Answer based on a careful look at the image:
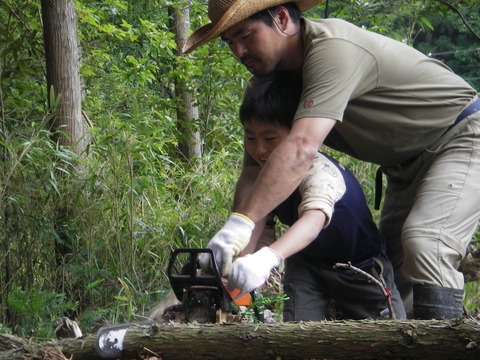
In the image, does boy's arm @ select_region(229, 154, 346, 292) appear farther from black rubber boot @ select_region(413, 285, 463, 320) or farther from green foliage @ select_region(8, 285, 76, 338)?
green foliage @ select_region(8, 285, 76, 338)

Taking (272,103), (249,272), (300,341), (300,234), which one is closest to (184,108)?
(272,103)

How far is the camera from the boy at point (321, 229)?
2992mm

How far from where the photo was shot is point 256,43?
3090 mm

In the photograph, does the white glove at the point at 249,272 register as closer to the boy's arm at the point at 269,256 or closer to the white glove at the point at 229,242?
the boy's arm at the point at 269,256

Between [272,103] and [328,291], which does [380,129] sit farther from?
[328,291]

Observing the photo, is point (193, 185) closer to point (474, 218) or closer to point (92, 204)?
point (92, 204)

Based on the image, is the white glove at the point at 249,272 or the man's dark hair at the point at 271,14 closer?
the white glove at the point at 249,272

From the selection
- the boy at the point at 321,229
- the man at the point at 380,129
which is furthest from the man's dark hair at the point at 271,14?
the boy at the point at 321,229

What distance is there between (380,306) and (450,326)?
1.34 meters

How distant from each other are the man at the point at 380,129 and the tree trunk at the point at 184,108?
538 cm

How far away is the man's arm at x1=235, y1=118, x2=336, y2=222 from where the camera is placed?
273cm

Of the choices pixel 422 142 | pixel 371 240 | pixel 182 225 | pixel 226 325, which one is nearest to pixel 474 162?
pixel 422 142

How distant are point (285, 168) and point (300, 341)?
0.79 metres

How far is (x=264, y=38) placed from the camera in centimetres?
309
